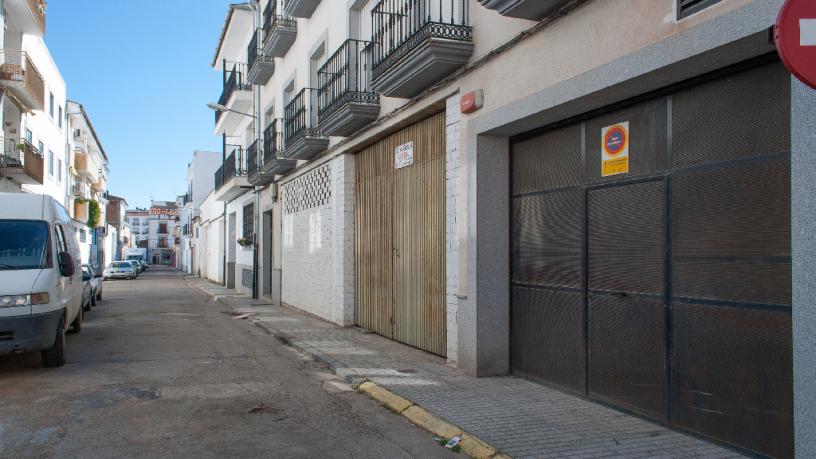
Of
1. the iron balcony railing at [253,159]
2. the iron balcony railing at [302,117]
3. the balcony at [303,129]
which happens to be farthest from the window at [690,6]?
the iron balcony railing at [253,159]

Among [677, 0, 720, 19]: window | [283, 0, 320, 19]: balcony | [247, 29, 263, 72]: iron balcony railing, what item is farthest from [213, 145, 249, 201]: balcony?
[677, 0, 720, 19]: window

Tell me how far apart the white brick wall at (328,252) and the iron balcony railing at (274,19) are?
13.1 ft

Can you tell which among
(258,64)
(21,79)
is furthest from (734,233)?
(21,79)

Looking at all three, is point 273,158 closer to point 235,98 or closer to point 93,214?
point 235,98

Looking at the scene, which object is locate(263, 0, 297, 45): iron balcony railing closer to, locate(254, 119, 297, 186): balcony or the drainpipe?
the drainpipe

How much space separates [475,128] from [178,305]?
15.1m

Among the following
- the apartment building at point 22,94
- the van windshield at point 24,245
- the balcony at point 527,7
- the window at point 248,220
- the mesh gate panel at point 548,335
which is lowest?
the mesh gate panel at point 548,335

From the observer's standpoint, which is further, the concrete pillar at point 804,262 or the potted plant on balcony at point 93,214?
the potted plant on balcony at point 93,214

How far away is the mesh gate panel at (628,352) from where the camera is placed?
5.67 m

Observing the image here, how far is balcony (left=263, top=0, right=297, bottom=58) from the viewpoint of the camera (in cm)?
1672

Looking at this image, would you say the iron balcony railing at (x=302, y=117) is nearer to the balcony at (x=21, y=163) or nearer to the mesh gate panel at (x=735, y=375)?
the mesh gate panel at (x=735, y=375)

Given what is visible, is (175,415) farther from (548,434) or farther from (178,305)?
(178,305)

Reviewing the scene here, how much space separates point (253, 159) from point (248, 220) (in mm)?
4647

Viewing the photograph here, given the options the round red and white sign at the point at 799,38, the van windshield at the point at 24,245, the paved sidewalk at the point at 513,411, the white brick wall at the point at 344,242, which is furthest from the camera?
the white brick wall at the point at 344,242
